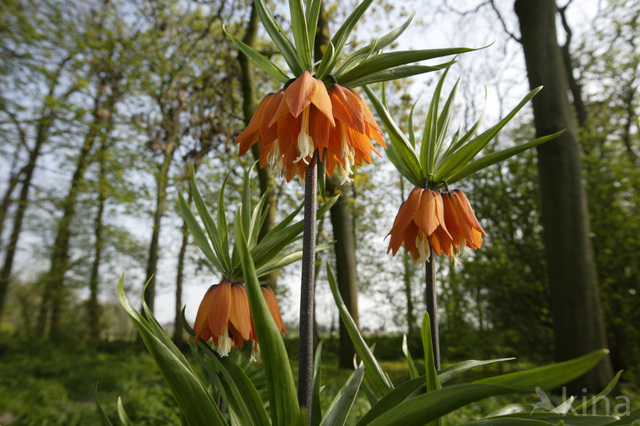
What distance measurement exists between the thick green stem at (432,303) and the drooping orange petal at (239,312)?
0.43m

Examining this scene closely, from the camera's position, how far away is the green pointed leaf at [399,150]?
0.89 meters

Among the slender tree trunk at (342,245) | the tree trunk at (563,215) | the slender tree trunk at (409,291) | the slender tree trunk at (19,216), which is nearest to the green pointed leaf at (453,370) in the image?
the tree trunk at (563,215)

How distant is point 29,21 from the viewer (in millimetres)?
6684

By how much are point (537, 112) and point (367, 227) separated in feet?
26.7

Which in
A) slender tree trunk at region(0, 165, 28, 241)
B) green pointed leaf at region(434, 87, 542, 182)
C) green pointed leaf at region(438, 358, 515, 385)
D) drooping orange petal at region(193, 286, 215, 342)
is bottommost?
green pointed leaf at region(438, 358, 515, 385)

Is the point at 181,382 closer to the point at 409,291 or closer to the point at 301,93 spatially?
the point at 301,93

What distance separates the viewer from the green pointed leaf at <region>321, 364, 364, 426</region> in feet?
2.74

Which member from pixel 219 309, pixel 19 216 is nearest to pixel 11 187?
pixel 19 216

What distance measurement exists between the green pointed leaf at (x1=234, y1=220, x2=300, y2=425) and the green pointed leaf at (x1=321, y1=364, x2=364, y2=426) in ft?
0.59

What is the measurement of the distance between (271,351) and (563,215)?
5.04 meters

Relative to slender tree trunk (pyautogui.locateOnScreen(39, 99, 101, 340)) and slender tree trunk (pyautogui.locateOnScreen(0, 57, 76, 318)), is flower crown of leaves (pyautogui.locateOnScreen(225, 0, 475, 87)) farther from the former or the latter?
slender tree trunk (pyautogui.locateOnScreen(39, 99, 101, 340))

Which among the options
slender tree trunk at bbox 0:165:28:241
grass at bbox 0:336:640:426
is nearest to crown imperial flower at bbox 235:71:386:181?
grass at bbox 0:336:640:426

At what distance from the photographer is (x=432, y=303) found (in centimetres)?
100

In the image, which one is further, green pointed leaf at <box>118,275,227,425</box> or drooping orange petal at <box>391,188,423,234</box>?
drooping orange petal at <box>391,188,423,234</box>
